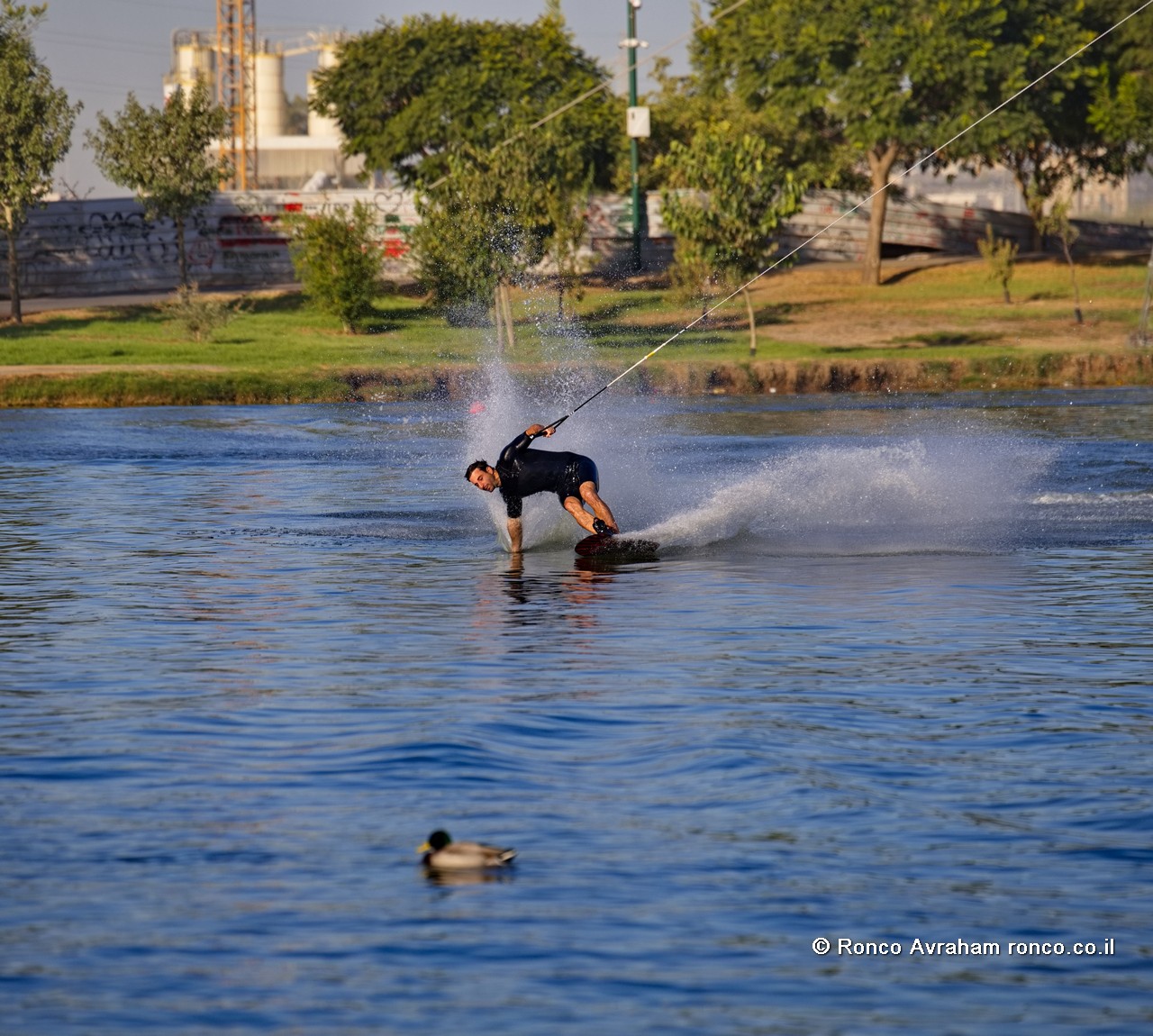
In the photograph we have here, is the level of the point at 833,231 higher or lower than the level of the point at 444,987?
higher

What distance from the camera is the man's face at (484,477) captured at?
54.3 feet

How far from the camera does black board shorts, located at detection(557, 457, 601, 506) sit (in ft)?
57.7

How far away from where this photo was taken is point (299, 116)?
158 m

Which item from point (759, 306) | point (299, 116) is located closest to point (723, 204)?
point (759, 306)

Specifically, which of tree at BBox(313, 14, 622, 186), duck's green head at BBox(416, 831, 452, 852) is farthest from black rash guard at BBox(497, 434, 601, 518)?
tree at BBox(313, 14, 622, 186)

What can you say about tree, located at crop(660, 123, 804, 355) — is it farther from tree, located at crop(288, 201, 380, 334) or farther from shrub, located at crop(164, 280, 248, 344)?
shrub, located at crop(164, 280, 248, 344)

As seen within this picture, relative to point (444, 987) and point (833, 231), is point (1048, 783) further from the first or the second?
point (833, 231)

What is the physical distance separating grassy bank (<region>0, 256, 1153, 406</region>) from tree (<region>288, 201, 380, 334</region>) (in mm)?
785

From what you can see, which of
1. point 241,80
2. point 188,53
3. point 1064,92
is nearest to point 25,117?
point 1064,92

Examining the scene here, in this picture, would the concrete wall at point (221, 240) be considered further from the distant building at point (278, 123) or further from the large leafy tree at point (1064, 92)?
the distant building at point (278, 123)

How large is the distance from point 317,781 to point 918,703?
12.4 feet

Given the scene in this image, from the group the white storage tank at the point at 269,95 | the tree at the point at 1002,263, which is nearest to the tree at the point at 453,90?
the tree at the point at 1002,263

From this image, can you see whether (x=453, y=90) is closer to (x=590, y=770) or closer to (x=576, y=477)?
(x=576, y=477)

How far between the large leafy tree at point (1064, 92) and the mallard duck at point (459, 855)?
160 feet
